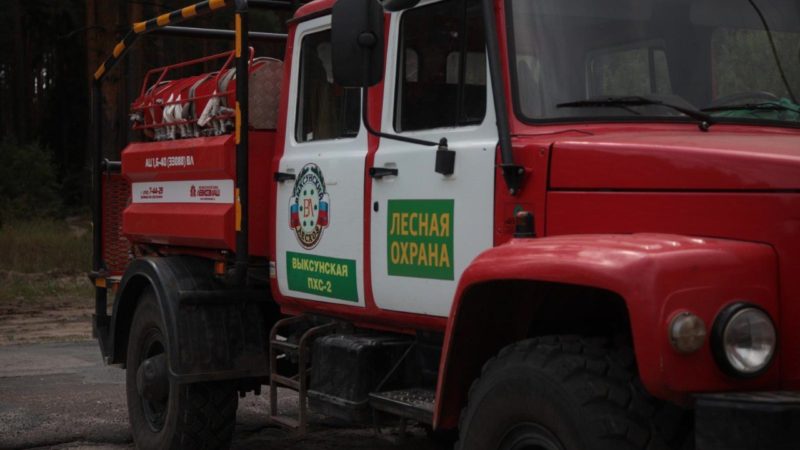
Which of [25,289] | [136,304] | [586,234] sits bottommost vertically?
[25,289]

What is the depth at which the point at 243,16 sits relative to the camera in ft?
22.4

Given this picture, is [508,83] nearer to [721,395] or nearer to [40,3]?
[721,395]

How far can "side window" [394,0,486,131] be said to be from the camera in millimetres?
5297

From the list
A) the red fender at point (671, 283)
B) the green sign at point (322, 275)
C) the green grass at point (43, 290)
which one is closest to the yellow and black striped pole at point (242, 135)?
the green sign at point (322, 275)

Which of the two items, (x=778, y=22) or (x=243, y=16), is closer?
(x=778, y=22)

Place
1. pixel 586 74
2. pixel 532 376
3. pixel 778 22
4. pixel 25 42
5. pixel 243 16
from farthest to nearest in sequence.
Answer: pixel 25 42, pixel 243 16, pixel 778 22, pixel 586 74, pixel 532 376

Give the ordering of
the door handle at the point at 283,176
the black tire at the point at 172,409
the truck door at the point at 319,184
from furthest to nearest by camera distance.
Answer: the black tire at the point at 172,409 → the door handle at the point at 283,176 → the truck door at the point at 319,184

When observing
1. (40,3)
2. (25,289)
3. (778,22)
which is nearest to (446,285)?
(778,22)

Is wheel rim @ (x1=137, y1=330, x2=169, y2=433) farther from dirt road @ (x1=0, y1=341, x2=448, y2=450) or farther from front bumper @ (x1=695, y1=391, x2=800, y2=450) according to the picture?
front bumper @ (x1=695, y1=391, x2=800, y2=450)

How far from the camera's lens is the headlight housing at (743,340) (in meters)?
3.92

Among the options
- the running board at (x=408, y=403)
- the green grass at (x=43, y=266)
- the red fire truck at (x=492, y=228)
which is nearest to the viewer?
the red fire truck at (x=492, y=228)

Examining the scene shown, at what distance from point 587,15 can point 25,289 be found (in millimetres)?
15878

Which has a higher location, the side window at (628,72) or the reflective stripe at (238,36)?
the reflective stripe at (238,36)

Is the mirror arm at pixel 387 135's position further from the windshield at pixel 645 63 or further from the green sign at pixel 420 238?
the windshield at pixel 645 63
